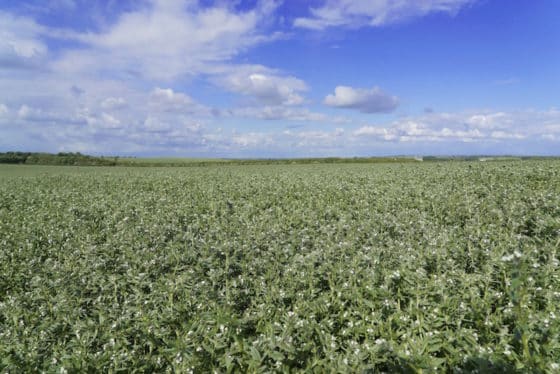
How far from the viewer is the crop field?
3.62 meters

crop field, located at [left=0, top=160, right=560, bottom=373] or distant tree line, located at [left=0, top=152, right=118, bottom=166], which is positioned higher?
distant tree line, located at [left=0, top=152, right=118, bottom=166]

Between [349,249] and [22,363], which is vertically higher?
[349,249]

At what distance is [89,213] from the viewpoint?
473 inches

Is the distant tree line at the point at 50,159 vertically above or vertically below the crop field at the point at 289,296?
above

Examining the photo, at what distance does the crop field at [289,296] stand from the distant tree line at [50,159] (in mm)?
63089

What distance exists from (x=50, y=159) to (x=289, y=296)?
258ft

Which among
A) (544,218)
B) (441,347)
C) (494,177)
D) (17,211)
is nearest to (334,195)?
(544,218)

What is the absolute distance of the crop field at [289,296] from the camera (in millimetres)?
3621

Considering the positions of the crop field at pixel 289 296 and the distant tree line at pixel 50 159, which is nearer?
the crop field at pixel 289 296

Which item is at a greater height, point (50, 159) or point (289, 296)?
point (50, 159)

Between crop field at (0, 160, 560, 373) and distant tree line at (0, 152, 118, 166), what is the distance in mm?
63089

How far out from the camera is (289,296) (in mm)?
5113

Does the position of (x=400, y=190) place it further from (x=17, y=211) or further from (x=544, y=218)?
(x=17, y=211)

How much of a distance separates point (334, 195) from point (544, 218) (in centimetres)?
793
